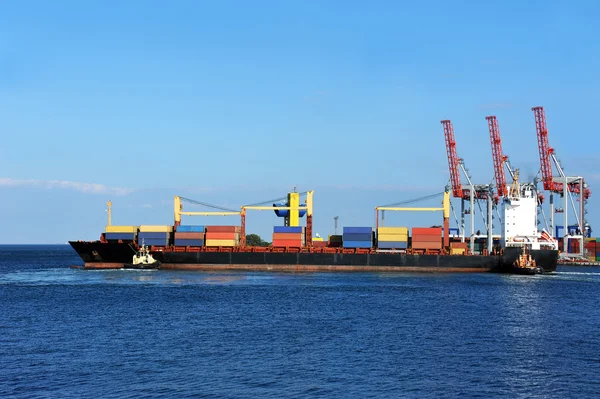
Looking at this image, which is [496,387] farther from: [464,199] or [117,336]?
[464,199]

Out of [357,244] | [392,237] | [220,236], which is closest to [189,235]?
[220,236]

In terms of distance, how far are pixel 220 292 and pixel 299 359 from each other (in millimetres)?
29664

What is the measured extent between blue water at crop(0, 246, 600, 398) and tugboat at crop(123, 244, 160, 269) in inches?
974

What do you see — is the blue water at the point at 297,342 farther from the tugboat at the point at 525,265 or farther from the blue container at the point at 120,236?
the blue container at the point at 120,236

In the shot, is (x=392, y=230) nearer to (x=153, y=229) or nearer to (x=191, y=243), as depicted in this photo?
(x=191, y=243)

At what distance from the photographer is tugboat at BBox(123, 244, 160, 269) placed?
89625 millimetres

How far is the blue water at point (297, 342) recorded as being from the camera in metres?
27.4

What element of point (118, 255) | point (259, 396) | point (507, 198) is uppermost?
point (507, 198)

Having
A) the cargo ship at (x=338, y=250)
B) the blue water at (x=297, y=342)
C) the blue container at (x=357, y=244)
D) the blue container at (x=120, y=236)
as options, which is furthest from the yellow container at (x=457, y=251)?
the blue container at (x=120, y=236)

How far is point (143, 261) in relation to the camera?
89.9 m

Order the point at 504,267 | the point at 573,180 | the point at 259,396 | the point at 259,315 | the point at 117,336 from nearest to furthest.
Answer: the point at 259,396, the point at 117,336, the point at 259,315, the point at 504,267, the point at 573,180

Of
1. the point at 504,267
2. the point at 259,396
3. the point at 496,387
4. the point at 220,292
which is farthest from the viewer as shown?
the point at 504,267

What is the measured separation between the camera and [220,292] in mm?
60906

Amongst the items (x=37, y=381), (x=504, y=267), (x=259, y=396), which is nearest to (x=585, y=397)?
(x=259, y=396)
